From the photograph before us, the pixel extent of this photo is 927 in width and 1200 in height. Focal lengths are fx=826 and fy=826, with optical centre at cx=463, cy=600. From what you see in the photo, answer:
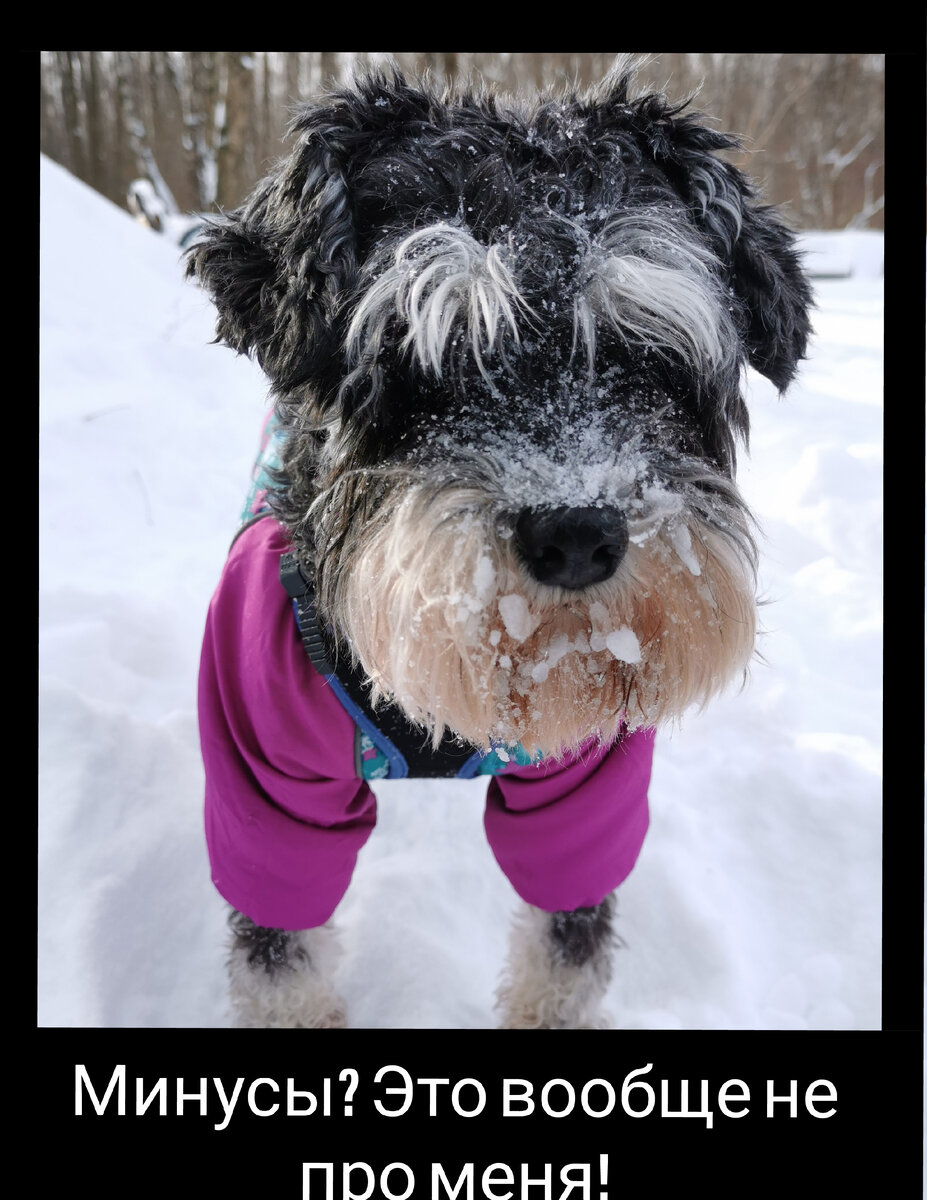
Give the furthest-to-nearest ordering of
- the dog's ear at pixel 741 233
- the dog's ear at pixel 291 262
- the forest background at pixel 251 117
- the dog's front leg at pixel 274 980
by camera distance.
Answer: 1. the forest background at pixel 251 117
2. the dog's front leg at pixel 274 980
3. the dog's ear at pixel 741 233
4. the dog's ear at pixel 291 262

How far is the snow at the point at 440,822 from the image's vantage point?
2.92m

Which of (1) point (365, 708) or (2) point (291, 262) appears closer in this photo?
(2) point (291, 262)

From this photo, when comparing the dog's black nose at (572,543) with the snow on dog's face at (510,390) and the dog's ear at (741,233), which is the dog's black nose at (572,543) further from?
the dog's ear at (741,233)

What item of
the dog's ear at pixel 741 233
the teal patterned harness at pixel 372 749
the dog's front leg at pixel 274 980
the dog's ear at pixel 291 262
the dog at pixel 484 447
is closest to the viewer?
the dog at pixel 484 447

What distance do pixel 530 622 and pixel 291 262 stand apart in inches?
39.9

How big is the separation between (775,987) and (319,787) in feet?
6.08

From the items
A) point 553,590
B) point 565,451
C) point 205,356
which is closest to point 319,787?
point 553,590

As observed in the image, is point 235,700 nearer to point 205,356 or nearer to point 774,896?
point 774,896

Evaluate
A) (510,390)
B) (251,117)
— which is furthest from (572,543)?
(251,117)

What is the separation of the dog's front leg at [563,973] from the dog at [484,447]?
1.81ft

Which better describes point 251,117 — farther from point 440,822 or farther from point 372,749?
point 372,749

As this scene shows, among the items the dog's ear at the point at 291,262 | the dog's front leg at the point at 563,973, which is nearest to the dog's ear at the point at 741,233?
the dog's ear at the point at 291,262

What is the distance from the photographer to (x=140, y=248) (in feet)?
28.1

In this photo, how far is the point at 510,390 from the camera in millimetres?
1750
